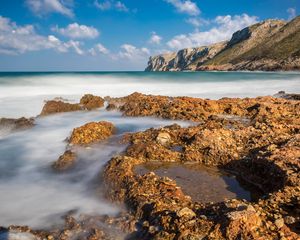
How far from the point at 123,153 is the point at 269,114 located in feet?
14.7

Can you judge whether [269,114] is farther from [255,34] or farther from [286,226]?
[255,34]

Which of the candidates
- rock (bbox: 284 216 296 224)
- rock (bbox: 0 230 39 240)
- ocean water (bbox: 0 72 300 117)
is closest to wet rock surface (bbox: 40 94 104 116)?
ocean water (bbox: 0 72 300 117)

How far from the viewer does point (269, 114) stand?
956 cm

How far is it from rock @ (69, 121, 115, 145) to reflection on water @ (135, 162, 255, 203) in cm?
238

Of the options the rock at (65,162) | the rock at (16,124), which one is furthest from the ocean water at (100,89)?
the rock at (65,162)

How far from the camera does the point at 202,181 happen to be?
227 inches

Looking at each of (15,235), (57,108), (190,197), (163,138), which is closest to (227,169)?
(190,197)

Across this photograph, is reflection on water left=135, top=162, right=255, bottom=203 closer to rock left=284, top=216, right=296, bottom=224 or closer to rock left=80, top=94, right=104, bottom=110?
rock left=284, top=216, right=296, bottom=224

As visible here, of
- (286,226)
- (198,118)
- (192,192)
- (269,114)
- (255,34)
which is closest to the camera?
(286,226)

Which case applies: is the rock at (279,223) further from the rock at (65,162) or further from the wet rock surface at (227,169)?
the rock at (65,162)

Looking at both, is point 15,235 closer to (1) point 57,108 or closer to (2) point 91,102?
(1) point 57,108

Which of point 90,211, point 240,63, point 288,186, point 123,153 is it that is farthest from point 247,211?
point 240,63

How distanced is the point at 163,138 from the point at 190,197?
2.66 meters

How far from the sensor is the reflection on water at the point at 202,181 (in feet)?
17.2
